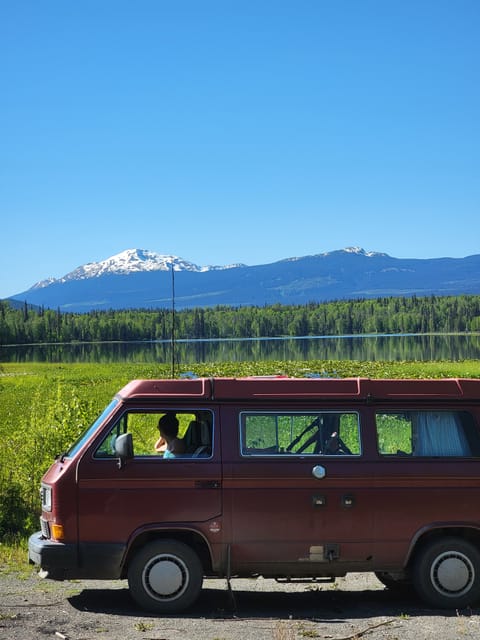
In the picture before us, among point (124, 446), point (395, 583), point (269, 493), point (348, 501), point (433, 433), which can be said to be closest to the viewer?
point (124, 446)

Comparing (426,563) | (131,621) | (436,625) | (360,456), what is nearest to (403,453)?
(360,456)

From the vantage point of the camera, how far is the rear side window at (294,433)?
1056cm

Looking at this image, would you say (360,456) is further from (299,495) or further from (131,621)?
(131,621)

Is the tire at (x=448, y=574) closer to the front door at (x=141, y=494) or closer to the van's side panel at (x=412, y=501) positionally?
the van's side panel at (x=412, y=501)

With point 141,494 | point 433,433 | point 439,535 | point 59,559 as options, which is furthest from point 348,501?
point 59,559

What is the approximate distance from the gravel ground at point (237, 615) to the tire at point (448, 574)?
0.58 ft

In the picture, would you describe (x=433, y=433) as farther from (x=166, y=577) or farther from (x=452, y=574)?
(x=166, y=577)

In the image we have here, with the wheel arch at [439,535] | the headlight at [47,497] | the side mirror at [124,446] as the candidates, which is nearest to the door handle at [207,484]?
the side mirror at [124,446]

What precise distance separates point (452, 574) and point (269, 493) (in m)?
2.33

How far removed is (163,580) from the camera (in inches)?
A: 406

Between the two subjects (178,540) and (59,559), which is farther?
(178,540)

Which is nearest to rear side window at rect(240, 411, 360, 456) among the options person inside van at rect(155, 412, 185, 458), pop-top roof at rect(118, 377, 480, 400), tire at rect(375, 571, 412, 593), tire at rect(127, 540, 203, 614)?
pop-top roof at rect(118, 377, 480, 400)

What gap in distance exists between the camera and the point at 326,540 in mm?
10492

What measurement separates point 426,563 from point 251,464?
2.30 metres
